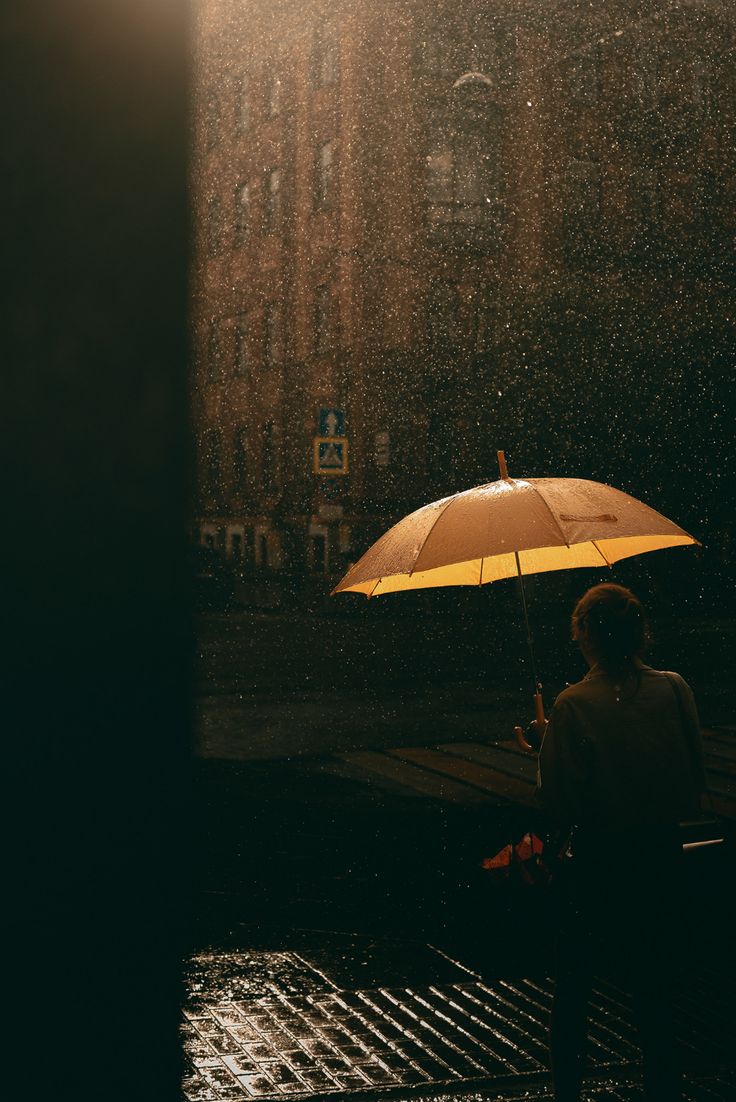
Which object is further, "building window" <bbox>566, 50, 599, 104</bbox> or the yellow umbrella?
"building window" <bbox>566, 50, 599, 104</bbox>

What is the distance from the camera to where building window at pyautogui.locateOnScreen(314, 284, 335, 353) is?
39.1 m

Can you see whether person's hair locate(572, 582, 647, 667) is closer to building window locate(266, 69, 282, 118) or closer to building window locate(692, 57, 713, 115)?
building window locate(692, 57, 713, 115)

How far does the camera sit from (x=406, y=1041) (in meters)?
4.34

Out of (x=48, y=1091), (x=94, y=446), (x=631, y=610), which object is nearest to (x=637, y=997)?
(x=631, y=610)

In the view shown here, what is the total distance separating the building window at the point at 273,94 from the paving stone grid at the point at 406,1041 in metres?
41.0

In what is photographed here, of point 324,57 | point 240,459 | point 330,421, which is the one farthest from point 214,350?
point 330,421

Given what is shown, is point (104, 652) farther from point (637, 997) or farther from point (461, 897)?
point (461, 897)

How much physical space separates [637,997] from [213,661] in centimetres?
1397

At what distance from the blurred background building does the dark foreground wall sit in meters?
29.8

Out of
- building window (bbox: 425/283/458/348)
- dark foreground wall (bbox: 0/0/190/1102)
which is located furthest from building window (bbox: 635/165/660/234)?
→ dark foreground wall (bbox: 0/0/190/1102)

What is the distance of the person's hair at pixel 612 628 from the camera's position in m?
3.54

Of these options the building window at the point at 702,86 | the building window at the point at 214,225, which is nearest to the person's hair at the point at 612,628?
the building window at the point at 702,86

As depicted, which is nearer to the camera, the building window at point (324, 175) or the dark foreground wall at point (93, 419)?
the dark foreground wall at point (93, 419)

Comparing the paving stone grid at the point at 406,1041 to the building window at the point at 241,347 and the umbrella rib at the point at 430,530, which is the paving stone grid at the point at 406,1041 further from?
the building window at the point at 241,347
